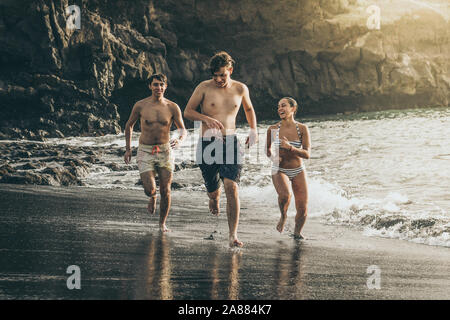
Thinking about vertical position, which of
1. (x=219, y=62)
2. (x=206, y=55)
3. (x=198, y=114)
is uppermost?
(x=206, y=55)

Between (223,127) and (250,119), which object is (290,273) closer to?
(223,127)

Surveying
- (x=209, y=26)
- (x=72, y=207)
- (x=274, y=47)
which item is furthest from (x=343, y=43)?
(x=72, y=207)

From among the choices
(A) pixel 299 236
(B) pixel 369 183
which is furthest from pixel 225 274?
(B) pixel 369 183

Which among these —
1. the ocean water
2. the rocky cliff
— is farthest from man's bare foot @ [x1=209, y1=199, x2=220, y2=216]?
the rocky cliff

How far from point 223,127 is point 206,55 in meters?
41.6

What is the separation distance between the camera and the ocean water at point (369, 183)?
7957 millimetres

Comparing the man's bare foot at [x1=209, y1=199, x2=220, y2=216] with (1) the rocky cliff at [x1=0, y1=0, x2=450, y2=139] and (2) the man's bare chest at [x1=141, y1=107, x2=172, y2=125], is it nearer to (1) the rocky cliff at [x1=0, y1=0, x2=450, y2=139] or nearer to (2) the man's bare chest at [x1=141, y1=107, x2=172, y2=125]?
(2) the man's bare chest at [x1=141, y1=107, x2=172, y2=125]

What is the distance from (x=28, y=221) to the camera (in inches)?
263

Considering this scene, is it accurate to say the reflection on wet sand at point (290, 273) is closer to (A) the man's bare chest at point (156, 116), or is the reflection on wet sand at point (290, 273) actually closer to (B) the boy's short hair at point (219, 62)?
(B) the boy's short hair at point (219, 62)

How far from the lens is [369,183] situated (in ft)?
42.4

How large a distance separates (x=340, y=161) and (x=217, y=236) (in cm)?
1132

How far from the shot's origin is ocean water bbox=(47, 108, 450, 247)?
7.96 meters

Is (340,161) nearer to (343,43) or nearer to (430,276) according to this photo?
(430,276)

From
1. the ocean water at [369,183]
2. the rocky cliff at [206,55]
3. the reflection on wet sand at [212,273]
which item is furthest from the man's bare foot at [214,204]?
the rocky cliff at [206,55]
